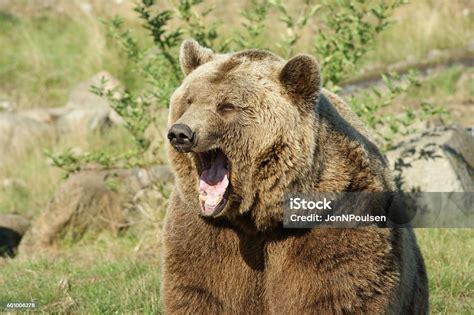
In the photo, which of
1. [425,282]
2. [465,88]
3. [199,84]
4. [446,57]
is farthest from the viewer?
[446,57]

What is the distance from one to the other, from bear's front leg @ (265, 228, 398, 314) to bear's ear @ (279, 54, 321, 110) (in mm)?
728

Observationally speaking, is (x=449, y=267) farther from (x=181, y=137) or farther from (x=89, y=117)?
(x=89, y=117)

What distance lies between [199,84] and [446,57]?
1199cm

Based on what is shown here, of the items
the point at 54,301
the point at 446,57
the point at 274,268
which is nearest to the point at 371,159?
the point at 274,268

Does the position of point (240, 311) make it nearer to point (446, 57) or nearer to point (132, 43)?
point (132, 43)

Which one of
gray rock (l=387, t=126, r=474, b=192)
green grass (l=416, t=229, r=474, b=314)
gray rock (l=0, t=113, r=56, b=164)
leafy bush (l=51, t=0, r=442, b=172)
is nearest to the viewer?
green grass (l=416, t=229, r=474, b=314)

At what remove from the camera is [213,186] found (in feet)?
13.9

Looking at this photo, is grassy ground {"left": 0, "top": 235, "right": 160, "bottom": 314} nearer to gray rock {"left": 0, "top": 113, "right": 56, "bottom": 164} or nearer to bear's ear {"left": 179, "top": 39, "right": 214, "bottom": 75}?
bear's ear {"left": 179, "top": 39, "right": 214, "bottom": 75}

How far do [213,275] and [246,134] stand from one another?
81cm

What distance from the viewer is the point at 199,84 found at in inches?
172

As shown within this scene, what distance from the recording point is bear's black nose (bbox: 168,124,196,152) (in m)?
3.99

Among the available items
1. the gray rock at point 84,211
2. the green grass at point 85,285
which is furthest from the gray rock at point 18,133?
the green grass at point 85,285

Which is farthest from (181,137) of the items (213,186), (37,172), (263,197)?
(37,172)

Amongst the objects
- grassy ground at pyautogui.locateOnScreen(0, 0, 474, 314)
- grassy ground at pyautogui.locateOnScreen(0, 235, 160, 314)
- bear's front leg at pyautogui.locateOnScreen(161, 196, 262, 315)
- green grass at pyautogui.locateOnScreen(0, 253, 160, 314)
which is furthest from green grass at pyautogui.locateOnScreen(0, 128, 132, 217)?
bear's front leg at pyautogui.locateOnScreen(161, 196, 262, 315)
